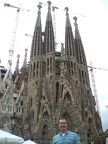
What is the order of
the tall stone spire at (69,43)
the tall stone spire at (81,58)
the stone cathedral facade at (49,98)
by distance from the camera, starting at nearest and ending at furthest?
1. the stone cathedral facade at (49,98)
2. the tall stone spire at (81,58)
3. the tall stone spire at (69,43)

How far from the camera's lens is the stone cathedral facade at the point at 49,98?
37.8 m

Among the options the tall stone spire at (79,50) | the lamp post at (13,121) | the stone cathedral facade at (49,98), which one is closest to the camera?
the stone cathedral facade at (49,98)

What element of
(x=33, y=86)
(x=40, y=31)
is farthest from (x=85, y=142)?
(x=40, y=31)

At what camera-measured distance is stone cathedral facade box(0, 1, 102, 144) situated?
37.8 meters

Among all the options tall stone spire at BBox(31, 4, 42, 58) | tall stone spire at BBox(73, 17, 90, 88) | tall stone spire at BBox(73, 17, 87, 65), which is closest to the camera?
tall stone spire at BBox(31, 4, 42, 58)

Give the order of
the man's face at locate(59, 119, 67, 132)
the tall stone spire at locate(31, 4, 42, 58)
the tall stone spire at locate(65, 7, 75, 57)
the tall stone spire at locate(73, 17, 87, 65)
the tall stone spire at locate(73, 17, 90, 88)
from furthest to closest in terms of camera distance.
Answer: the tall stone spire at locate(73, 17, 87, 65), the tall stone spire at locate(65, 7, 75, 57), the tall stone spire at locate(73, 17, 90, 88), the tall stone spire at locate(31, 4, 42, 58), the man's face at locate(59, 119, 67, 132)

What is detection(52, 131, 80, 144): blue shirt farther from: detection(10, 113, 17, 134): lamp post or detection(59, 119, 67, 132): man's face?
detection(10, 113, 17, 134): lamp post

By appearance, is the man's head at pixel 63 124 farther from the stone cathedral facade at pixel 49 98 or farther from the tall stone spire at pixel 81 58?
the tall stone spire at pixel 81 58

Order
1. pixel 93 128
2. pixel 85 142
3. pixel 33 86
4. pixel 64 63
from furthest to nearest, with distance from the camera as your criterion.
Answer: pixel 64 63 < pixel 33 86 < pixel 93 128 < pixel 85 142

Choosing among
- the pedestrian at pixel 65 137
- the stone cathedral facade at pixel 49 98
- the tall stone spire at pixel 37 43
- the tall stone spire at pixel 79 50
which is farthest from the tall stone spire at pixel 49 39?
the pedestrian at pixel 65 137

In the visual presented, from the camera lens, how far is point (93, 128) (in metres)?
39.7

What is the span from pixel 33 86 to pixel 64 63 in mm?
8301

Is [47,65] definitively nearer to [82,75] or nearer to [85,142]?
[82,75]

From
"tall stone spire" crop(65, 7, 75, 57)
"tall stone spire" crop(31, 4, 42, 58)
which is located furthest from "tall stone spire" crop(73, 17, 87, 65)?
"tall stone spire" crop(31, 4, 42, 58)
